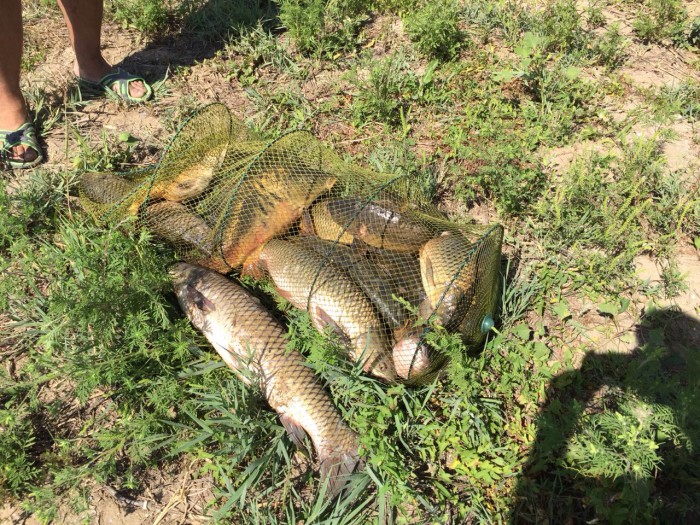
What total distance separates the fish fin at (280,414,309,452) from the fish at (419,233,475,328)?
3.03ft

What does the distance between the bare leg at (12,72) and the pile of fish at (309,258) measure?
41.1 inches

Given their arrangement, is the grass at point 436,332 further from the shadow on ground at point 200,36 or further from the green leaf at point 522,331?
the shadow on ground at point 200,36

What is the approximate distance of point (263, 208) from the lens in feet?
10.9

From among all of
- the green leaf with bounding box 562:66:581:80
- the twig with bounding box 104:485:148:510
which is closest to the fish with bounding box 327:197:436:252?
the twig with bounding box 104:485:148:510

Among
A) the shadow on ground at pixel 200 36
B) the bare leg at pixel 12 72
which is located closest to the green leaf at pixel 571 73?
the shadow on ground at pixel 200 36

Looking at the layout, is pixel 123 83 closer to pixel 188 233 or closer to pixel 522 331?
pixel 188 233

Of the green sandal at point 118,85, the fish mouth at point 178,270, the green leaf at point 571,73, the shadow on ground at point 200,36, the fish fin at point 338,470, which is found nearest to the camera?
the fish fin at point 338,470

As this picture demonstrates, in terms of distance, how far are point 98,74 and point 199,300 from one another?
111 inches

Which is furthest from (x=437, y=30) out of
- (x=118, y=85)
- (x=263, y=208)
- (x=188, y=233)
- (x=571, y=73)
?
(x=188, y=233)

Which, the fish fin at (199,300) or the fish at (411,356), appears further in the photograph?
the fish fin at (199,300)

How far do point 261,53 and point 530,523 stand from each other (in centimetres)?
439

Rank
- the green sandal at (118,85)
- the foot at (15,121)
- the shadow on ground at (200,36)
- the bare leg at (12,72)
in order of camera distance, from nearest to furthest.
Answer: the bare leg at (12,72) → the foot at (15,121) → the green sandal at (118,85) → the shadow on ground at (200,36)

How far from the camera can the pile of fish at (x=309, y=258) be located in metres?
2.86

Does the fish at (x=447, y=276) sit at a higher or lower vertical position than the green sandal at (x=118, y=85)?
lower
